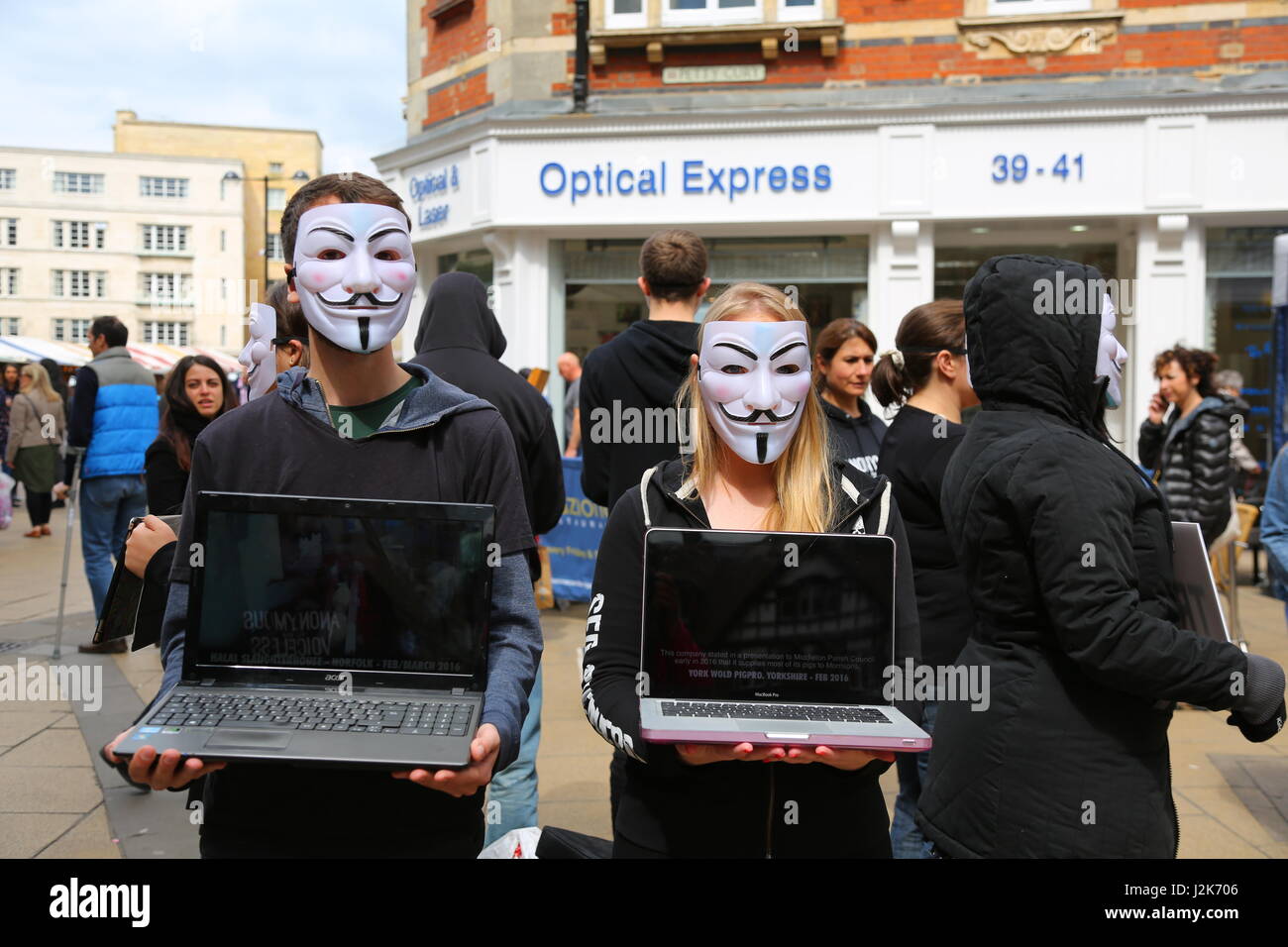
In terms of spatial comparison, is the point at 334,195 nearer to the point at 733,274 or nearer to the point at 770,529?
the point at 770,529

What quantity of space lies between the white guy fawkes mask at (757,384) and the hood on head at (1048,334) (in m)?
0.47

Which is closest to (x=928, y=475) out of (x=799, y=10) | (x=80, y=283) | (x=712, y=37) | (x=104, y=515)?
(x=104, y=515)

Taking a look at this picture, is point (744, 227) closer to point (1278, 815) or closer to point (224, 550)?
point (1278, 815)

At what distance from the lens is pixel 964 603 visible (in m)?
3.42

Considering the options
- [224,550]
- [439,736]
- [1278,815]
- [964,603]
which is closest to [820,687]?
[439,736]

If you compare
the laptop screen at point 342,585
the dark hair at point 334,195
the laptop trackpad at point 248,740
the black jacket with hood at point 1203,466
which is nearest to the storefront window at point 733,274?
the black jacket with hood at point 1203,466

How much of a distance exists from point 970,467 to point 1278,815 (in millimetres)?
3252

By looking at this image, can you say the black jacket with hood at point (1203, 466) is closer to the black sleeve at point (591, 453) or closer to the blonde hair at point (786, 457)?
the black sleeve at point (591, 453)

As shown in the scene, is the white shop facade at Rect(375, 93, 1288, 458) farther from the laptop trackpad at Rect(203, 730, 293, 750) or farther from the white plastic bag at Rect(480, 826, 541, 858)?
the laptop trackpad at Rect(203, 730, 293, 750)

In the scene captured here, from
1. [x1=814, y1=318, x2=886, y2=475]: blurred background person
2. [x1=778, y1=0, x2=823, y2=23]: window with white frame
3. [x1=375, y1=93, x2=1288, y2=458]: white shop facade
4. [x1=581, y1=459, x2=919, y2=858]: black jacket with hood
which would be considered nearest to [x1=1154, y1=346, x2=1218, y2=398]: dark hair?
[x1=814, y1=318, x2=886, y2=475]: blurred background person

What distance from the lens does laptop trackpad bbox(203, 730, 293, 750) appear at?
65.7 inches

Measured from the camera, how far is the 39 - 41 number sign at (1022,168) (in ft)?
35.4

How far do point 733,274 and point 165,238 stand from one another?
59.9 m

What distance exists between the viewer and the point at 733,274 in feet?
38.8
